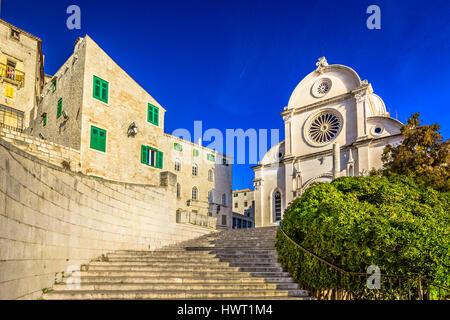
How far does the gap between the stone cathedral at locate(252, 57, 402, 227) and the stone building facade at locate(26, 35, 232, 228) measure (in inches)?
413

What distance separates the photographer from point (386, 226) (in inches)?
309

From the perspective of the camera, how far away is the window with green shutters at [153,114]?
2289cm

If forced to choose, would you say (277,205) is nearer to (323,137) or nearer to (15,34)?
(323,137)

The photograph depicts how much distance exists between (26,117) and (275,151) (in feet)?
66.9

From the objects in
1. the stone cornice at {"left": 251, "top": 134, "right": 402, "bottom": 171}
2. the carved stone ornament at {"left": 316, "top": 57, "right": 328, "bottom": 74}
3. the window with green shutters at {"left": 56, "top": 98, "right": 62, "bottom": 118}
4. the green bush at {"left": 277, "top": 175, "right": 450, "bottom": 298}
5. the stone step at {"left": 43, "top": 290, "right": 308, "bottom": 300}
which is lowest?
the stone step at {"left": 43, "top": 290, "right": 308, "bottom": 300}

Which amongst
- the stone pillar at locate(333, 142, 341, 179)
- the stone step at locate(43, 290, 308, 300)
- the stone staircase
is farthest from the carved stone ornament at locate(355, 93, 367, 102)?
the stone step at locate(43, 290, 308, 300)

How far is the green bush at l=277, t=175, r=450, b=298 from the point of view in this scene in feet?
24.0

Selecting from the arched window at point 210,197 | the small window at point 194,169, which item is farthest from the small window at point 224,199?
the small window at point 194,169

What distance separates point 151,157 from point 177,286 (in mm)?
14497

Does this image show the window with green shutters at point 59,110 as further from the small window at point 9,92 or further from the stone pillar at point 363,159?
the stone pillar at point 363,159

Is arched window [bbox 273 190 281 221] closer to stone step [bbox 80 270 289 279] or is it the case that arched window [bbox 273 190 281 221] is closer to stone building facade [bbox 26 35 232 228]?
stone building facade [bbox 26 35 232 228]

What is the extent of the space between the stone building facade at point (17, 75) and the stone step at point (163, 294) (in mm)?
21139
